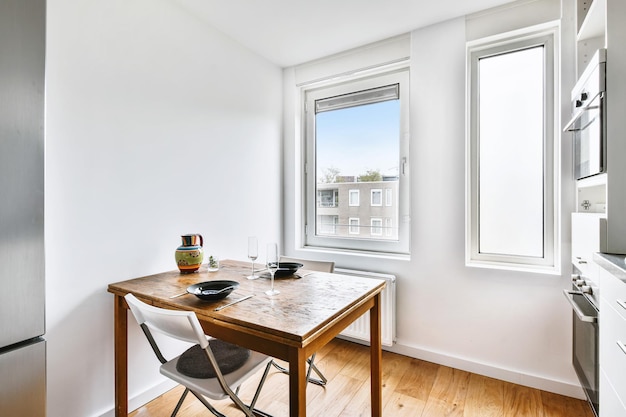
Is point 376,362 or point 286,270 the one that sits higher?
point 286,270

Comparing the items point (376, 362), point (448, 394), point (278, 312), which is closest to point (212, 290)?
point (278, 312)

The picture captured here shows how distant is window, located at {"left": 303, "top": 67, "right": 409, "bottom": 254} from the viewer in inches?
105

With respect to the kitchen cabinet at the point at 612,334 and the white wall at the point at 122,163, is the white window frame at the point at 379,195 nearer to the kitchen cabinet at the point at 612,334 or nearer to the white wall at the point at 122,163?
the white wall at the point at 122,163

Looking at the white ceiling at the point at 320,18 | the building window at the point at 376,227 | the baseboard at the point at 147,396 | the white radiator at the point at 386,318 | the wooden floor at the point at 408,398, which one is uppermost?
the white ceiling at the point at 320,18

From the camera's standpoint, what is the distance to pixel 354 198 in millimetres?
2930

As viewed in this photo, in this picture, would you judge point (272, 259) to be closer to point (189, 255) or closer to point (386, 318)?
point (189, 255)

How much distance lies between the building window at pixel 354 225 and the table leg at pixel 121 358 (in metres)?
1.93

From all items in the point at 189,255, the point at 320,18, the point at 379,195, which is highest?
the point at 320,18

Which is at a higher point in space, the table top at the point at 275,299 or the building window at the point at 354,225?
the building window at the point at 354,225

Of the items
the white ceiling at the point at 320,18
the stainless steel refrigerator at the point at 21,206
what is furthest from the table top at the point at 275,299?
the white ceiling at the point at 320,18

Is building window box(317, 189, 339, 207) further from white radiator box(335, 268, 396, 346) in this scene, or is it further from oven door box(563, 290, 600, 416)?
oven door box(563, 290, 600, 416)

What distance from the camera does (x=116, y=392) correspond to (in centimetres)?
167

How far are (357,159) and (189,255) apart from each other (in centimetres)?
173

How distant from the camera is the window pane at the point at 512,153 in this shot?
2141mm
